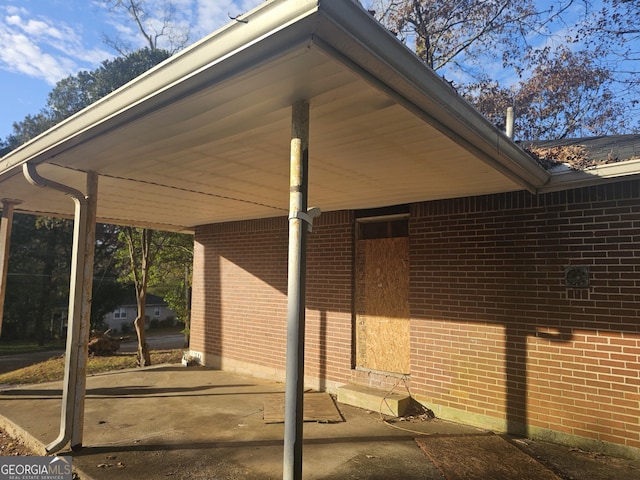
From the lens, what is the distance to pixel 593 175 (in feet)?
13.1

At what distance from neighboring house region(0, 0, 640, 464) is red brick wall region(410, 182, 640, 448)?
2 cm

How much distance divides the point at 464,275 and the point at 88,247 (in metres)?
4.50

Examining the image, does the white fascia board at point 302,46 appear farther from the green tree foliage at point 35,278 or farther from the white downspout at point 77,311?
the green tree foliage at point 35,278

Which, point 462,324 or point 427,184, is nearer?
point 427,184

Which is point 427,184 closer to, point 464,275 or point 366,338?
point 464,275

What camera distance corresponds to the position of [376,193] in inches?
205

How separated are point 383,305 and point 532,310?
2.08 metres

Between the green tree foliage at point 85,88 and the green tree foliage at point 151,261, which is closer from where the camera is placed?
the green tree foliage at point 151,261

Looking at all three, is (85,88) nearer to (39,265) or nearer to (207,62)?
(39,265)

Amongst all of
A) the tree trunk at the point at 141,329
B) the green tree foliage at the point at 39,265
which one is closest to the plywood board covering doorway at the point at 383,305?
the tree trunk at the point at 141,329

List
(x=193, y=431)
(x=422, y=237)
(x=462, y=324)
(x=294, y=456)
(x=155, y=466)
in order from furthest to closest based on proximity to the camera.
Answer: (x=422, y=237)
(x=462, y=324)
(x=193, y=431)
(x=155, y=466)
(x=294, y=456)

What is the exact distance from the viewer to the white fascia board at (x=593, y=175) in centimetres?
377

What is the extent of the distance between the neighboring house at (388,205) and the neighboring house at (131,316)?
31.4m

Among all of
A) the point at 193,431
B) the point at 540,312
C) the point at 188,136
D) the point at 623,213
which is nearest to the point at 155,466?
the point at 193,431
